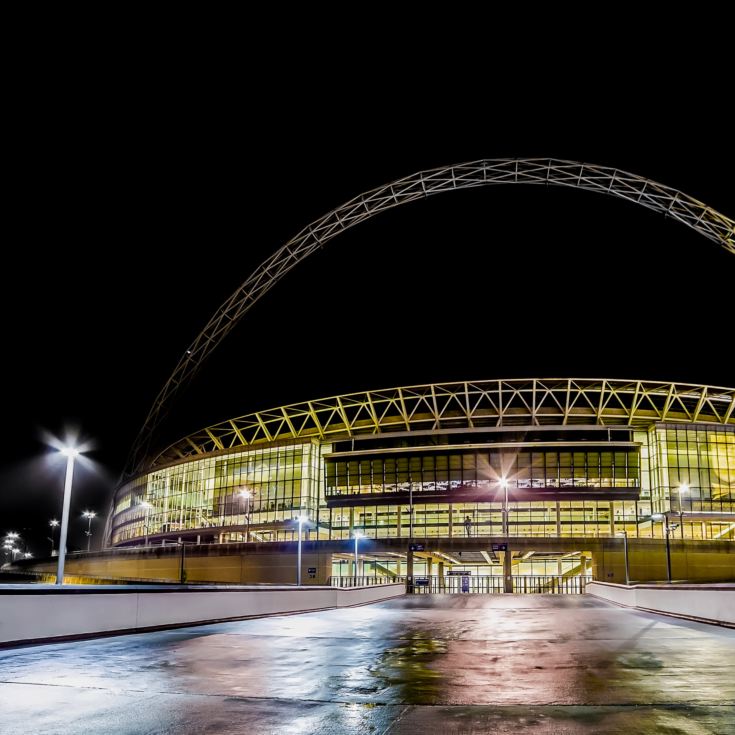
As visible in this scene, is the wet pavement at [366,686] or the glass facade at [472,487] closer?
the wet pavement at [366,686]

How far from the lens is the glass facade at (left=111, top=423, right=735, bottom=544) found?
90.6 metres

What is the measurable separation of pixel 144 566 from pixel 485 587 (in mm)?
46327

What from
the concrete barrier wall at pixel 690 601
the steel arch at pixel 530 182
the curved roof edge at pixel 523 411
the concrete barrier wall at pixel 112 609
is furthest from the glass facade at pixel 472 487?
the concrete barrier wall at pixel 112 609

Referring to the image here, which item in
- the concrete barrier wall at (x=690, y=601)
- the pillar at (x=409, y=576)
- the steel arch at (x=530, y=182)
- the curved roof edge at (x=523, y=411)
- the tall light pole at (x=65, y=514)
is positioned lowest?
the pillar at (x=409, y=576)

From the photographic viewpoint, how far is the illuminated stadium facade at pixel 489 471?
9062 centimetres

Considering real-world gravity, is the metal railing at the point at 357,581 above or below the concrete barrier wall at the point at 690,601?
below

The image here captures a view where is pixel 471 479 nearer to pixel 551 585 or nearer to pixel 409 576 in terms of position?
pixel 551 585

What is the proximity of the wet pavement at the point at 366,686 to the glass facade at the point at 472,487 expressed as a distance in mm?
71995

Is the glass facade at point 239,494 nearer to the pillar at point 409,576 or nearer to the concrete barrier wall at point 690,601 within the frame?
the pillar at point 409,576

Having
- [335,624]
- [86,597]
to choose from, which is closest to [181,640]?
[86,597]

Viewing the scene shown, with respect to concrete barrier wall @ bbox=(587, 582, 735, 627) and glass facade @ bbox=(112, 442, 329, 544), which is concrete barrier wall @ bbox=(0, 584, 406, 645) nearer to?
concrete barrier wall @ bbox=(587, 582, 735, 627)

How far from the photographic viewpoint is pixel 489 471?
94.2m

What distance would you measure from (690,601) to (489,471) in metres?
68.1

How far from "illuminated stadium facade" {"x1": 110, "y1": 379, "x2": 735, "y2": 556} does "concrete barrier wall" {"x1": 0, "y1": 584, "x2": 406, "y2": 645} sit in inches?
2643
